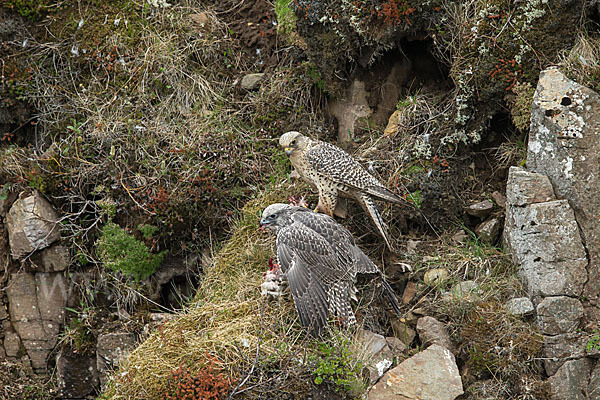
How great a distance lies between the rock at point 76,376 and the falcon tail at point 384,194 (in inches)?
134

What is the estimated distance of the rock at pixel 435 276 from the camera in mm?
6305

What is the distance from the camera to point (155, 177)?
7.45 m

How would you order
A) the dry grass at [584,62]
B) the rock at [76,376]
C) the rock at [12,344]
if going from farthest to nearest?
the rock at [12,344], the rock at [76,376], the dry grass at [584,62]

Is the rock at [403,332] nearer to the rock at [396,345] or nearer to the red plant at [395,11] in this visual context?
the rock at [396,345]

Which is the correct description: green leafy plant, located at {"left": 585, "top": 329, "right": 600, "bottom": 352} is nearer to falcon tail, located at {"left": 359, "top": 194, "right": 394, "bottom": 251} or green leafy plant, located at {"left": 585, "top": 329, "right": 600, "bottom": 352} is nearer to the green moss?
falcon tail, located at {"left": 359, "top": 194, "right": 394, "bottom": 251}

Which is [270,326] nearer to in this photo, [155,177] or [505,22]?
[155,177]

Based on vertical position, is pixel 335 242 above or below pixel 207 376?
above

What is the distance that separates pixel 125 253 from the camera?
724cm

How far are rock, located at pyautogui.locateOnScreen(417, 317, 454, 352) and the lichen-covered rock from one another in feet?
13.6

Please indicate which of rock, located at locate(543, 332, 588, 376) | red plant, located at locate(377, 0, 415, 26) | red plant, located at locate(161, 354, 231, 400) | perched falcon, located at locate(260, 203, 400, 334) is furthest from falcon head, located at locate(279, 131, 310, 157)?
rock, located at locate(543, 332, 588, 376)

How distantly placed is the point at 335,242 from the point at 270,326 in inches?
36.3

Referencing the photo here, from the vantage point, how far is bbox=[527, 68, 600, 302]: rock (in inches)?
228

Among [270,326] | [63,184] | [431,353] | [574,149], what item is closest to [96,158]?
[63,184]

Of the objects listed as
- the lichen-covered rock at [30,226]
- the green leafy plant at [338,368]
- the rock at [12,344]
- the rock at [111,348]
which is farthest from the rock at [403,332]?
the rock at [12,344]
